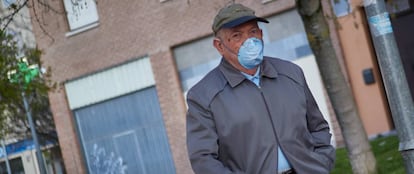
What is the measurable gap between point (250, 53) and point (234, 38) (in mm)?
114

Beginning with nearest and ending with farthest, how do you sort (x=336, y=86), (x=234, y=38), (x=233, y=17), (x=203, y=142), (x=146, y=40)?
(x=203, y=142) → (x=233, y=17) → (x=234, y=38) → (x=336, y=86) → (x=146, y=40)

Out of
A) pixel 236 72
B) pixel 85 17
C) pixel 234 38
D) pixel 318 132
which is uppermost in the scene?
pixel 85 17

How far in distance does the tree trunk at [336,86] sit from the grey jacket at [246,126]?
16.5 ft

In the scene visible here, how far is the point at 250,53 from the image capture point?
3582 millimetres

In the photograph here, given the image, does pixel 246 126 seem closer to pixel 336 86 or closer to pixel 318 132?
pixel 318 132

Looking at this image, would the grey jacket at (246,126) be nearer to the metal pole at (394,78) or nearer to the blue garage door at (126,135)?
the metal pole at (394,78)

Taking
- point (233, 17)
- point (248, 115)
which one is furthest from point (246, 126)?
point (233, 17)

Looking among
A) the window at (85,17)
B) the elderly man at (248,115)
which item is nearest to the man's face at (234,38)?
the elderly man at (248,115)

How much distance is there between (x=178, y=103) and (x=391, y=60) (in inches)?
550

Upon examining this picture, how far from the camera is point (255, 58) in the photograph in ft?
11.8

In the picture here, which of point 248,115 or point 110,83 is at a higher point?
point 110,83

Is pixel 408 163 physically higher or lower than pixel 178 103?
lower

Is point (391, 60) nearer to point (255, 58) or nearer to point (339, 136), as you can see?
point (255, 58)

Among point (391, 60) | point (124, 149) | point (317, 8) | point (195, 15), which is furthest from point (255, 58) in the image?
point (124, 149)
